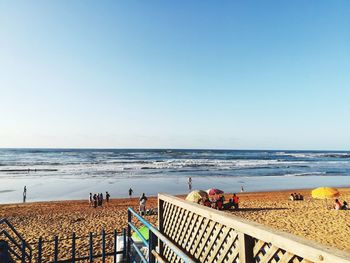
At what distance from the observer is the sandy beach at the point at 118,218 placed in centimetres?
1284

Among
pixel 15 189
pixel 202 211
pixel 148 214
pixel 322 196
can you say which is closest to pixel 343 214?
pixel 322 196

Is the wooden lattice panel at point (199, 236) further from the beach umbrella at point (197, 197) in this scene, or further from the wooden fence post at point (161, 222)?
the beach umbrella at point (197, 197)

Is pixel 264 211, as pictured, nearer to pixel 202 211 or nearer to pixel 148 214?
pixel 148 214

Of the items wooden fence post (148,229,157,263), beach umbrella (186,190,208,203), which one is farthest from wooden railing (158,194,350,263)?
beach umbrella (186,190,208,203)

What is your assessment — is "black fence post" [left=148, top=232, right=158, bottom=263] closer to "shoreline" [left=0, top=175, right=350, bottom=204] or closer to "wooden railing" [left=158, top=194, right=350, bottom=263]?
"wooden railing" [left=158, top=194, right=350, bottom=263]

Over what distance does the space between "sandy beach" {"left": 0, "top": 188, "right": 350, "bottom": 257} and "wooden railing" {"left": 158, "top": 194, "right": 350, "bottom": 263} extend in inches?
305

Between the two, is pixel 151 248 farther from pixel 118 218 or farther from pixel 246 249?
pixel 118 218

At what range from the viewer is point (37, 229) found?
14.9 m

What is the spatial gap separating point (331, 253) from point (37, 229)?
16.2 metres

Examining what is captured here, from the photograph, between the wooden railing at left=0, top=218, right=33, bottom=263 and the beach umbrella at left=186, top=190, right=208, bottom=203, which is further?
the beach umbrella at left=186, top=190, right=208, bottom=203

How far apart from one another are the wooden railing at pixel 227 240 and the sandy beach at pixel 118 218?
7.75 meters

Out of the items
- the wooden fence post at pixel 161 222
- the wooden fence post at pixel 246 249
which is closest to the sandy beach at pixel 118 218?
the wooden fence post at pixel 161 222

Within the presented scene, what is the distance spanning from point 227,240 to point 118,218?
15.3 metres

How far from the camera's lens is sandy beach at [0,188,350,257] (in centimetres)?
1284
